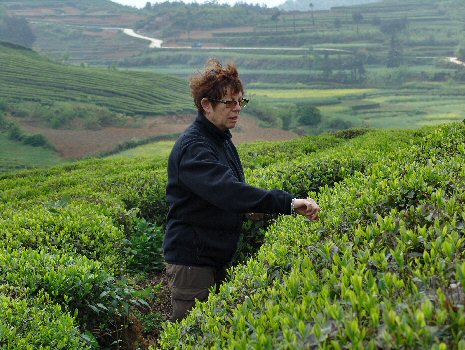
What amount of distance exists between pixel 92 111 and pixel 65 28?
5167cm

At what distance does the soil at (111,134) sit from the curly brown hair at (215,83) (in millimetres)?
38097

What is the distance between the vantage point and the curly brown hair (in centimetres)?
488

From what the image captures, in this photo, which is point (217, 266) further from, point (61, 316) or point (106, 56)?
point (106, 56)

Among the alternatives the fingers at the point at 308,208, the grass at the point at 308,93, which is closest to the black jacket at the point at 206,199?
the fingers at the point at 308,208

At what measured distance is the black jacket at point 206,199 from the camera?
14.8 ft

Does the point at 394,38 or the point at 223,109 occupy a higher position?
the point at 223,109

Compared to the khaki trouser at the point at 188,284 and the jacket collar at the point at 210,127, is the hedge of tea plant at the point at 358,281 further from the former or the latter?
the jacket collar at the point at 210,127

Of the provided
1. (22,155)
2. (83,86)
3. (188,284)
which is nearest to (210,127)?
(188,284)

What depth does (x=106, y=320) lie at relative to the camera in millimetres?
5914

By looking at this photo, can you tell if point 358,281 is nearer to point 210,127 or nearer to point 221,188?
point 221,188

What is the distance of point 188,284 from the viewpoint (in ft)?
16.6

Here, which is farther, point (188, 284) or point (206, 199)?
point (188, 284)

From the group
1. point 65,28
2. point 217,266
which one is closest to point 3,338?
point 217,266

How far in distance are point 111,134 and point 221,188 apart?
4576cm
